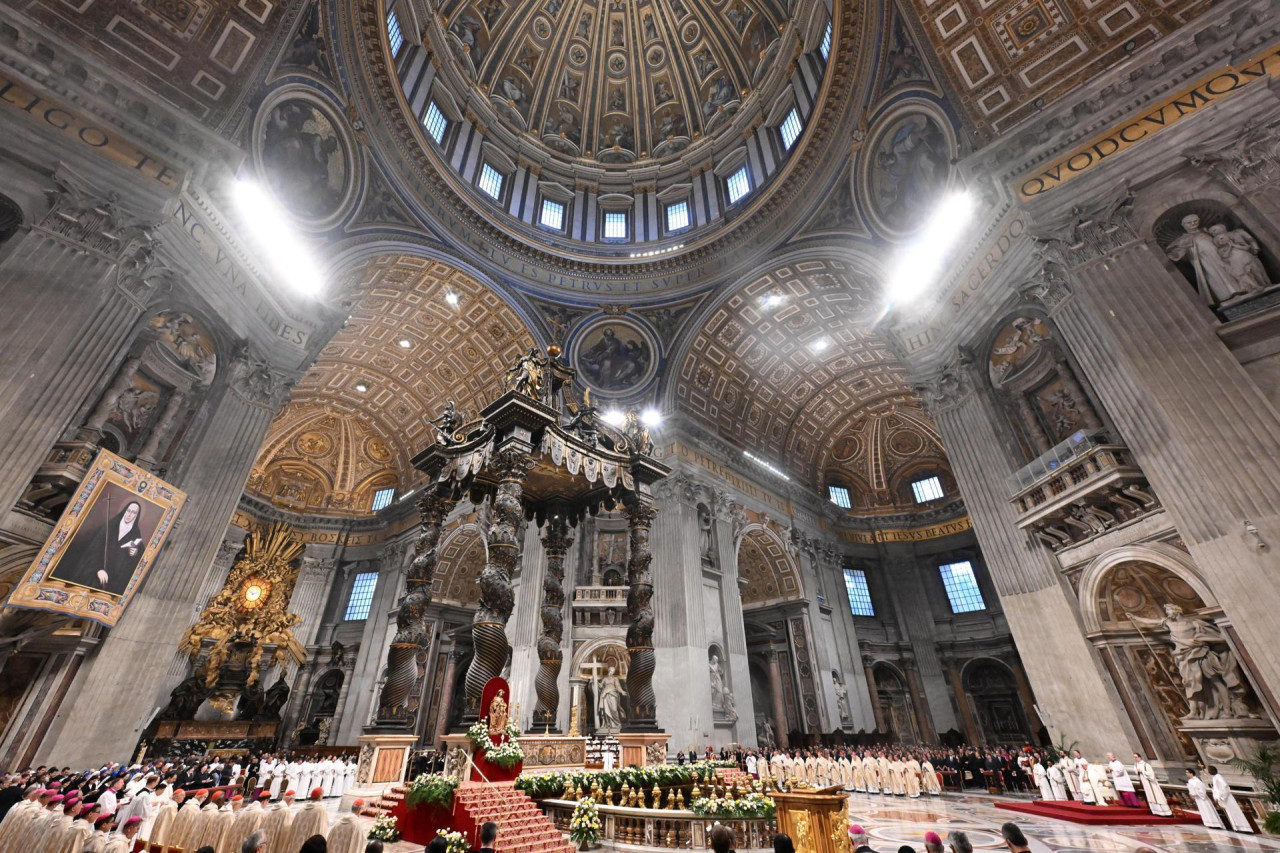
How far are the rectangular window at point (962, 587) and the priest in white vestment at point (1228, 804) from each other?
1534 centimetres

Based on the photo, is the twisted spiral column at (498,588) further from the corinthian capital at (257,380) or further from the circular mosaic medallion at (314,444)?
the circular mosaic medallion at (314,444)

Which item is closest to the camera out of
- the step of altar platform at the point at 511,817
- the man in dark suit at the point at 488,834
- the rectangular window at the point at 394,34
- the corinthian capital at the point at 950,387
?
the man in dark suit at the point at 488,834

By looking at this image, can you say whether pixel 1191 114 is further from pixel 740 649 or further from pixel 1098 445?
pixel 740 649

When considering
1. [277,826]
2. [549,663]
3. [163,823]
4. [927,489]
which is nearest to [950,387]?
[549,663]

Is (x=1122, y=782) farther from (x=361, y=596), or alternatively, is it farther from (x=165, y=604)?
(x=361, y=596)

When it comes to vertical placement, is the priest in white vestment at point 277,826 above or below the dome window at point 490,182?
below

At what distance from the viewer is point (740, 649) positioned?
1534cm

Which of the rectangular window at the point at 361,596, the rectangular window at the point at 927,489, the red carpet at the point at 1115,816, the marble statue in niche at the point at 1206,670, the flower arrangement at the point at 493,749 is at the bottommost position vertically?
the red carpet at the point at 1115,816

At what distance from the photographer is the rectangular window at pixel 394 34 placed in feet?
46.3

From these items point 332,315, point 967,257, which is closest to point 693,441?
point 967,257

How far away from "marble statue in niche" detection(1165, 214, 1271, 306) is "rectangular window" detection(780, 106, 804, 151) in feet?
33.7

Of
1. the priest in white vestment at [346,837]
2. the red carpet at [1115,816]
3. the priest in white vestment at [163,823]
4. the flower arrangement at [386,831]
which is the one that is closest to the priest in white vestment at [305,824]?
the priest in white vestment at [346,837]

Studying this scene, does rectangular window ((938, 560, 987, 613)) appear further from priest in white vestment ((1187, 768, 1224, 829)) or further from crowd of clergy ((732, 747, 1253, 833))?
priest in white vestment ((1187, 768, 1224, 829))

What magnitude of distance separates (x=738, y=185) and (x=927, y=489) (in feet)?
49.4
